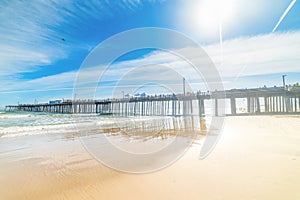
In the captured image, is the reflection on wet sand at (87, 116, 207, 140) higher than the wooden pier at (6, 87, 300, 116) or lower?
lower

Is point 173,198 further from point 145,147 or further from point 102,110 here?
point 102,110

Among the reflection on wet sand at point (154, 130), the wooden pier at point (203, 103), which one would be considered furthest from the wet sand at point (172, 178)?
the wooden pier at point (203, 103)

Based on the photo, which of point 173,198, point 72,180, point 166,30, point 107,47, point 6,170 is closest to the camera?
point 173,198

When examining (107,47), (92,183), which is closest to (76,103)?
(107,47)

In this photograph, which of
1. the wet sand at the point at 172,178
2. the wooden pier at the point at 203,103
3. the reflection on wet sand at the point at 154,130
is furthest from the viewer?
the wooden pier at the point at 203,103

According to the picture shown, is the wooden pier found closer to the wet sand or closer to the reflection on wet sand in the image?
the reflection on wet sand

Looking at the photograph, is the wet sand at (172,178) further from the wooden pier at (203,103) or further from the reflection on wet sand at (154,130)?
the wooden pier at (203,103)

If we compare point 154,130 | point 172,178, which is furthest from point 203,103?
point 172,178

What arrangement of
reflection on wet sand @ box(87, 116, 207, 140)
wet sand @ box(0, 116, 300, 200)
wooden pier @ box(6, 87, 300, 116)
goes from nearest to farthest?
wet sand @ box(0, 116, 300, 200), reflection on wet sand @ box(87, 116, 207, 140), wooden pier @ box(6, 87, 300, 116)

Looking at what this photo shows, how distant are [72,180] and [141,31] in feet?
32.6

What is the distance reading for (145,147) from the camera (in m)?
6.43

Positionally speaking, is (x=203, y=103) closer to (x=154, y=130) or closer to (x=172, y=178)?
(x=154, y=130)

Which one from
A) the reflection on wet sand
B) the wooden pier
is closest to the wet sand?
the reflection on wet sand

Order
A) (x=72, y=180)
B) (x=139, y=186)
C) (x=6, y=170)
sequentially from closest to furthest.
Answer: (x=139, y=186) < (x=72, y=180) < (x=6, y=170)
